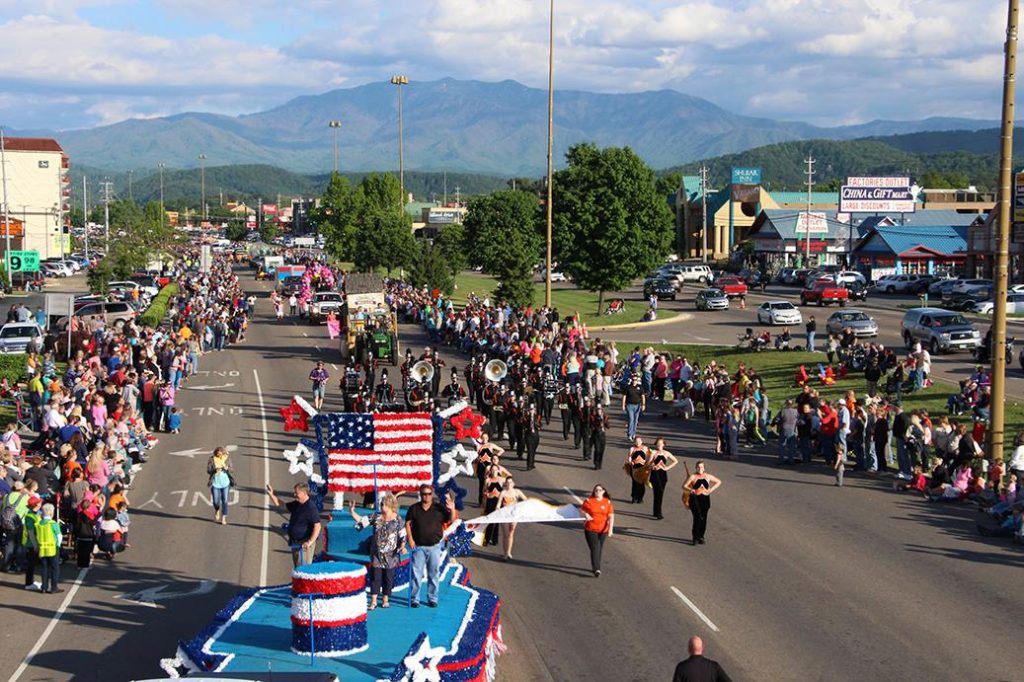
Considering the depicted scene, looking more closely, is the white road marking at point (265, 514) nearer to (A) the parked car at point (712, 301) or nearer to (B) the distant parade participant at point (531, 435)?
Result: (B) the distant parade participant at point (531, 435)

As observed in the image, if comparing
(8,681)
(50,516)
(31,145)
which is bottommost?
(8,681)

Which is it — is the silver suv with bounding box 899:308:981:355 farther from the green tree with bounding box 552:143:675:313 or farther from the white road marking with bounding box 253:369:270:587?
the white road marking with bounding box 253:369:270:587

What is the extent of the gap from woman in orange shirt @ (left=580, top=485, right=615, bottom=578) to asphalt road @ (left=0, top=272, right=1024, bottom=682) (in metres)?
0.47

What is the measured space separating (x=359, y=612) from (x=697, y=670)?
4.03 metres

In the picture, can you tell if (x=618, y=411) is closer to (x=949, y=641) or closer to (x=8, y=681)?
(x=949, y=641)

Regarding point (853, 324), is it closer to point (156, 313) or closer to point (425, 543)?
point (156, 313)

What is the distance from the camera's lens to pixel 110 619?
16156 millimetres

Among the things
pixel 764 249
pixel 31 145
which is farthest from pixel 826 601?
pixel 31 145

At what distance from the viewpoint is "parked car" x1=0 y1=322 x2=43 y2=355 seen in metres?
44.2

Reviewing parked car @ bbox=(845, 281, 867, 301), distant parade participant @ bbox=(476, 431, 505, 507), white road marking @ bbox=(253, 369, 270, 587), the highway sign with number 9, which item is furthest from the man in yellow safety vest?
the highway sign with number 9

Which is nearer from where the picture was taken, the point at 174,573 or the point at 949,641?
the point at 949,641

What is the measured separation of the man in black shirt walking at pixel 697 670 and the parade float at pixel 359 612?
8.70 feet

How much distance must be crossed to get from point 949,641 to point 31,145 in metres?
175

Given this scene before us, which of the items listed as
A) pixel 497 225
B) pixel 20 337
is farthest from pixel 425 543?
pixel 497 225
